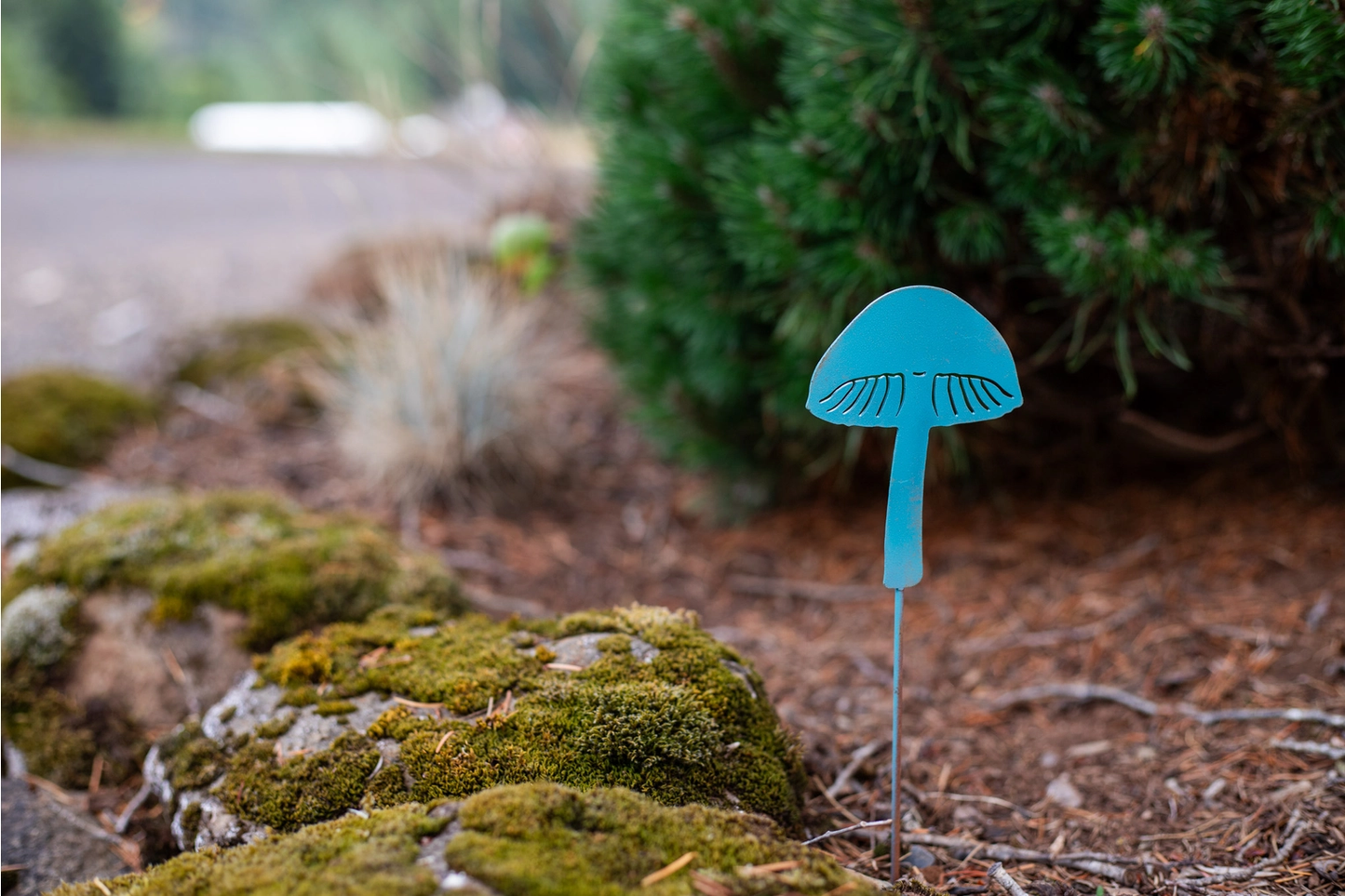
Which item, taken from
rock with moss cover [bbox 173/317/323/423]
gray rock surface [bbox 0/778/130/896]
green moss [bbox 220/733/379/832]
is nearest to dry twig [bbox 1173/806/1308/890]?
green moss [bbox 220/733/379/832]

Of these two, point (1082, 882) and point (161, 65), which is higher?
point (161, 65)

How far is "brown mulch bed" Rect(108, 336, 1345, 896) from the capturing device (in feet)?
5.43

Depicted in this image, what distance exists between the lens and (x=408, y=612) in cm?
196

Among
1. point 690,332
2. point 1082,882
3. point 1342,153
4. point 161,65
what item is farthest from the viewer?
point 161,65

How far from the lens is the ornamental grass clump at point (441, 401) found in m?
3.33

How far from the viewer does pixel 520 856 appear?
1.11 m

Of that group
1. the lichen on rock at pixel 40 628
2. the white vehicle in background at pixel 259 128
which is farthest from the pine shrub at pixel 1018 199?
the white vehicle in background at pixel 259 128

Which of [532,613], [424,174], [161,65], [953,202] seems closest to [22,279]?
[424,174]

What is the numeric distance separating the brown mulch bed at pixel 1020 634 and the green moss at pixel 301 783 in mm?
807

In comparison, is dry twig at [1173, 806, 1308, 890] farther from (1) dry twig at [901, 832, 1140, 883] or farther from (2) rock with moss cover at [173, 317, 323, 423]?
(2) rock with moss cover at [173, 317, 323, 423]

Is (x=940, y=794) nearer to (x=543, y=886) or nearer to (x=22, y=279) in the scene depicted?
(x=543, y=886)

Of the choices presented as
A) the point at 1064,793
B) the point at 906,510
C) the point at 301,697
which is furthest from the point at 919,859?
the point at 301,697

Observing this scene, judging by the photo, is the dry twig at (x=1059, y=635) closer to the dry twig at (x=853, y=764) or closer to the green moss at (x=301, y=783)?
the dry twig at (x=853, y=764)

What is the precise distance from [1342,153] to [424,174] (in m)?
9.25
